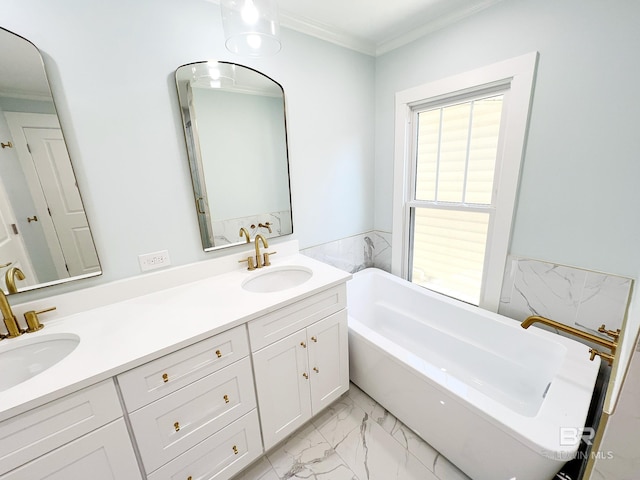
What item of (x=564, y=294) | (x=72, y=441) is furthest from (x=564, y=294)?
(x=72, y=441)

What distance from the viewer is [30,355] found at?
98 centimetres

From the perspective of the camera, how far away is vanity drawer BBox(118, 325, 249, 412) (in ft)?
2.79

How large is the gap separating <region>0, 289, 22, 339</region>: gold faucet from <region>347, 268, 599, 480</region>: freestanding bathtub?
1.53 meters

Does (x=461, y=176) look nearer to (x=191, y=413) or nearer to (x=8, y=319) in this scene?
(x=191, y=413)

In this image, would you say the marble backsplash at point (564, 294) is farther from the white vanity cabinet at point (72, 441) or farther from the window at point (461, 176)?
the white vanity cabinet at point (72, 441)

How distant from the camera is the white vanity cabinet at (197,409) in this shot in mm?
886

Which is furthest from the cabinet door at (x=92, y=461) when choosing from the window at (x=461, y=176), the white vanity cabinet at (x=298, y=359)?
the window at (x=461, y=176)

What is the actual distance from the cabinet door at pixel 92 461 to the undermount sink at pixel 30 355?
0.39 metres

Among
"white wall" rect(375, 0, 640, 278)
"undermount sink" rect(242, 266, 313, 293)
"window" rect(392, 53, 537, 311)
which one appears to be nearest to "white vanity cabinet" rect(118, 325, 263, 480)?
"undermount sink" rect(242, 266, 313, 293)

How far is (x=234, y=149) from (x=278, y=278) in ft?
2.79

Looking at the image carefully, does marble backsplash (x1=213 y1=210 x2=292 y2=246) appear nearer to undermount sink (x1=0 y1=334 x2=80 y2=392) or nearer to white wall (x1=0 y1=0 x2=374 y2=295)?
white wall (x1=0 y1=0 x2=374 y2=295)

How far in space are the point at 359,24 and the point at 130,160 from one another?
5.47 feet
